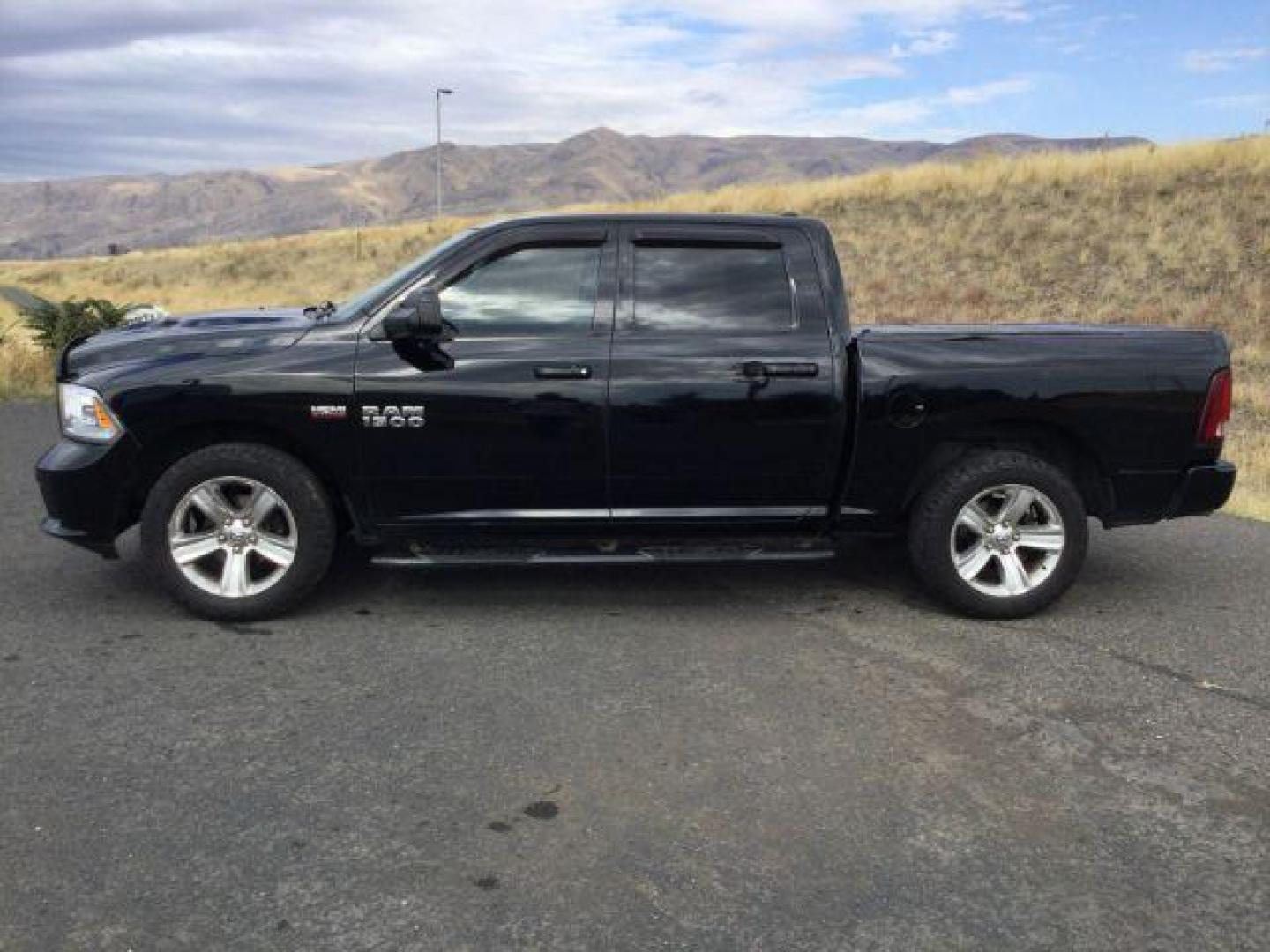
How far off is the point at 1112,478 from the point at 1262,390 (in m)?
11.9

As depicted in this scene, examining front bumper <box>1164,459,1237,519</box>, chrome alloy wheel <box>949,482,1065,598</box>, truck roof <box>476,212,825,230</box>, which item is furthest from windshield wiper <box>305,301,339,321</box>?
front bumper <box>1164,459,1237,519</box>

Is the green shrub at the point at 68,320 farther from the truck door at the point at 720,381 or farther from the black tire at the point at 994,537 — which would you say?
the black tire at the point at 994,537

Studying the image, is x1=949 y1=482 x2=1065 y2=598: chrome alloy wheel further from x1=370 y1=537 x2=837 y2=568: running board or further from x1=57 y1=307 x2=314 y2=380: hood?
x1=57 y1=307 x2=314 y2=380: hood

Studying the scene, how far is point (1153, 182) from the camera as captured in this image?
26938mm

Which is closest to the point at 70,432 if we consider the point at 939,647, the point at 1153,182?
the point at 939,647

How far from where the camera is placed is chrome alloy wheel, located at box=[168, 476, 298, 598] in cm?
505

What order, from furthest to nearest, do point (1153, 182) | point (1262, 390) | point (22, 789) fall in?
point (1153, 182) → point (1262, 390) → point (22, 789)

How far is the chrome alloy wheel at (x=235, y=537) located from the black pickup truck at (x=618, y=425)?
0.04 feet

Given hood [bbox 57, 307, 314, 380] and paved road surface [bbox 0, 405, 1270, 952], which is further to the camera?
hood [bbox 57, 307, 314, 380]

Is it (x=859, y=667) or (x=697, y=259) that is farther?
(x=697, y=259)

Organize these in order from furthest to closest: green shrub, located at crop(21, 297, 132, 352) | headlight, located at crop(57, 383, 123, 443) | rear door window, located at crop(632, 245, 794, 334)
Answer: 1. green shrub, located at crop(21, 297, 132, 352)
2. rear door window, located at crop(632, 245, 794, 334)
3. headlight, located at crop(57, 383, 123, 443)

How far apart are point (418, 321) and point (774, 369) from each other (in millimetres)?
1644

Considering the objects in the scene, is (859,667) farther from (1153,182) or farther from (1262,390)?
(1153,182)

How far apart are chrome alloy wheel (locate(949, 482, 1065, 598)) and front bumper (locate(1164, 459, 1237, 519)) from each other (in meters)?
0.63
